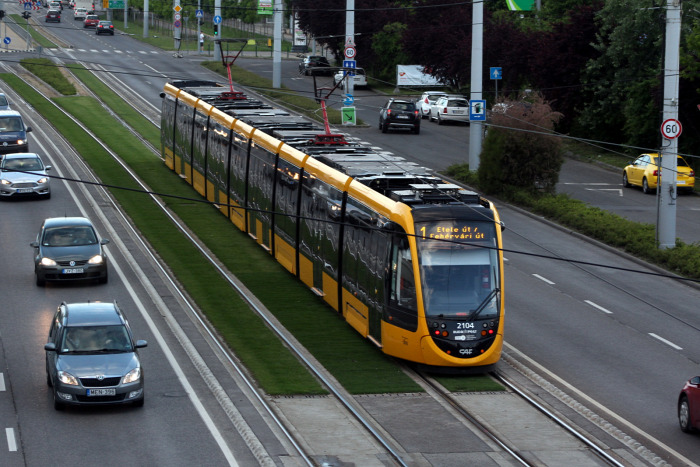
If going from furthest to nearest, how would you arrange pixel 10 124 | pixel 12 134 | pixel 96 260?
pixel 10 124, pixel 12 134, pixel 96 260

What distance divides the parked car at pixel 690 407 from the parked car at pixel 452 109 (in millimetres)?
42688

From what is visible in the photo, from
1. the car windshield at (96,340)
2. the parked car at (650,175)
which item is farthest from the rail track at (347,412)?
the parked car at (650,175)

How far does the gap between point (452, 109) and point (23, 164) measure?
2690cm

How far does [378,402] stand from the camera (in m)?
19.5

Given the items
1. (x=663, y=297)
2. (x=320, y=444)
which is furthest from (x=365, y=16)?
(x=320, y=444)

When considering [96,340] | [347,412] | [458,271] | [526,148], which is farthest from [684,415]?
[526,148]

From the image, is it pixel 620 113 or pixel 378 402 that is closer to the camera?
pixel 378 402

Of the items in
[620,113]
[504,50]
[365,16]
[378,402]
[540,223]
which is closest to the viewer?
[378,402]

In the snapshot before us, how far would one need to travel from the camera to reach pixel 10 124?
4766cm

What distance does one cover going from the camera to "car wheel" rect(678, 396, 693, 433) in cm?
1806

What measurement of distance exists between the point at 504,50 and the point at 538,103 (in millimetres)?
21271

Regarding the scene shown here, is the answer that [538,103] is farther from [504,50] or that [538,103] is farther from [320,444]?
[320,444]

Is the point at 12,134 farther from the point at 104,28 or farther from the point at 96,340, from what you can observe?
the point at 104,28

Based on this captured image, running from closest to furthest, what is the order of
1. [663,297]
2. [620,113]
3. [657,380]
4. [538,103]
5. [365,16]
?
[657,380] < [663,297] < [538,103] < [620,113] < [365,16]
